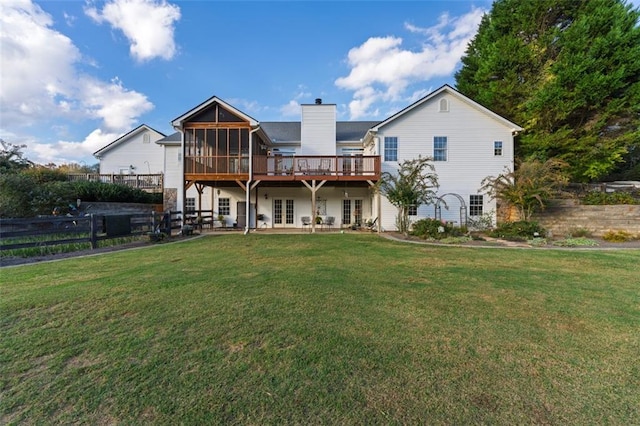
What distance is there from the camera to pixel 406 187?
13641mm

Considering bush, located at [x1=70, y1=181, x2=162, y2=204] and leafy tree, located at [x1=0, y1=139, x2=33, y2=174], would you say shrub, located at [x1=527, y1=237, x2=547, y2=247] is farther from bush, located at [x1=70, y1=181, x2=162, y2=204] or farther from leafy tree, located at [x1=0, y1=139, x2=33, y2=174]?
leafy tree, located at [x1=0, y1=139, x2=33, y2=174]

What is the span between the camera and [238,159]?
1518cm

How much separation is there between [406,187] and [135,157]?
70.6ft

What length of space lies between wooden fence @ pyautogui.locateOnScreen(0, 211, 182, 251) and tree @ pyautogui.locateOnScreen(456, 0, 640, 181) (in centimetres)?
2235

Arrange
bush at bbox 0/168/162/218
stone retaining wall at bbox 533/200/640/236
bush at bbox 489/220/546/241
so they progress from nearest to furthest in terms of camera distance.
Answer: bush at bbox 0/168/162/218
bush at bbox 489/220/546/241
stone retaining wall at bbox 533/200/640/236

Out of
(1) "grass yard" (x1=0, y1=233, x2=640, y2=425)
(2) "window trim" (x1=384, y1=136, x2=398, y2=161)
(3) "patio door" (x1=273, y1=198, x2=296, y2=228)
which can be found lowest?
(1) "grass yard" (x1=0, y1=233, x2=640, y2=425)

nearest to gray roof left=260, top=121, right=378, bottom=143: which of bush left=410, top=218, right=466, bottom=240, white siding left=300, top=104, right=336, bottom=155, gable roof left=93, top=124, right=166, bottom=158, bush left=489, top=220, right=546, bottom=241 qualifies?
white siding left=300, top=104, right=336, bottom=155

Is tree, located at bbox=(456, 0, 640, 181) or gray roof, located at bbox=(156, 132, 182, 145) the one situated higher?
tree, located at bbox=(456, 0, 640, 181)

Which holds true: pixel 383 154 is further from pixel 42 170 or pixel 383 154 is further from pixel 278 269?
pixel 42 170

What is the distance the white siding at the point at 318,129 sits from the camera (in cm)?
1833

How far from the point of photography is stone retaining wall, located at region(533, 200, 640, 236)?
44.0 ft

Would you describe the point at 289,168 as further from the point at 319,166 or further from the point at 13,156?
the point at 13,156

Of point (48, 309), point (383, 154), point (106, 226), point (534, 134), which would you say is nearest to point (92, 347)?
point (48, 309)

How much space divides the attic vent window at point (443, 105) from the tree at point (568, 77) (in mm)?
5908
